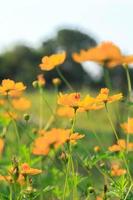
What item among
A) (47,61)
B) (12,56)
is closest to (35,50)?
(12,56)

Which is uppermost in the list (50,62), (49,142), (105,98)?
(50,62)

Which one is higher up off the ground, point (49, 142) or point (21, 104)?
point (21, 104)

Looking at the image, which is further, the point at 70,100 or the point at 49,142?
the point at 70,100

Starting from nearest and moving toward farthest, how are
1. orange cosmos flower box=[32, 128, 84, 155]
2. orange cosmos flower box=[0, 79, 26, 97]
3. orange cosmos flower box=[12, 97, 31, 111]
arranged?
orange cosmos flower box=[32, 128, 84, 155] → orange cosmos flower box=[0, 79, 26, 97] → orange cosmos flower box=[12, 97, 31, 111]

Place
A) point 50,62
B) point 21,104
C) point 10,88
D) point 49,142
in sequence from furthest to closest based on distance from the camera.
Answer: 1. point 21,104
2. point 50,62
3. point 10,88
4. point 49,142

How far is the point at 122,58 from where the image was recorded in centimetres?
145

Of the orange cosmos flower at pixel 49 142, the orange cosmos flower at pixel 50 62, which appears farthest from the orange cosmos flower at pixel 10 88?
the orange cosmos flower at pixel 49 142

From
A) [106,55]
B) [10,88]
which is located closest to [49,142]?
[106,55]

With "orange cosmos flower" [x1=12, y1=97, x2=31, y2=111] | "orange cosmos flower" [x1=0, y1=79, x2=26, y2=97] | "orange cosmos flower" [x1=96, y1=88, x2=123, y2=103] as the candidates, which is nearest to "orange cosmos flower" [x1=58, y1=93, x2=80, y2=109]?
"orange cosmos flower" [x1=96, y1=88, x2=123, y2=103]

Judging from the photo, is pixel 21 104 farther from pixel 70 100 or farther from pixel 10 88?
pixel 70 100

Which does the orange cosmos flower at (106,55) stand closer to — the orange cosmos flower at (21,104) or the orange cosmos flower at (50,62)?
the orange cosmos flower at (50,62)

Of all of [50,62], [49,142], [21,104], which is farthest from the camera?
[21,104]

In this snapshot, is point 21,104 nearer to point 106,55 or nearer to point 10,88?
point 10,88

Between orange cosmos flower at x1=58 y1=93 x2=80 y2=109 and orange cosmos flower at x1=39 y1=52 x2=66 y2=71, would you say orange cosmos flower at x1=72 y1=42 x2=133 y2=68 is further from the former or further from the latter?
orange cosmos flower at x1=39 y1=52 x2=66 y2=71
